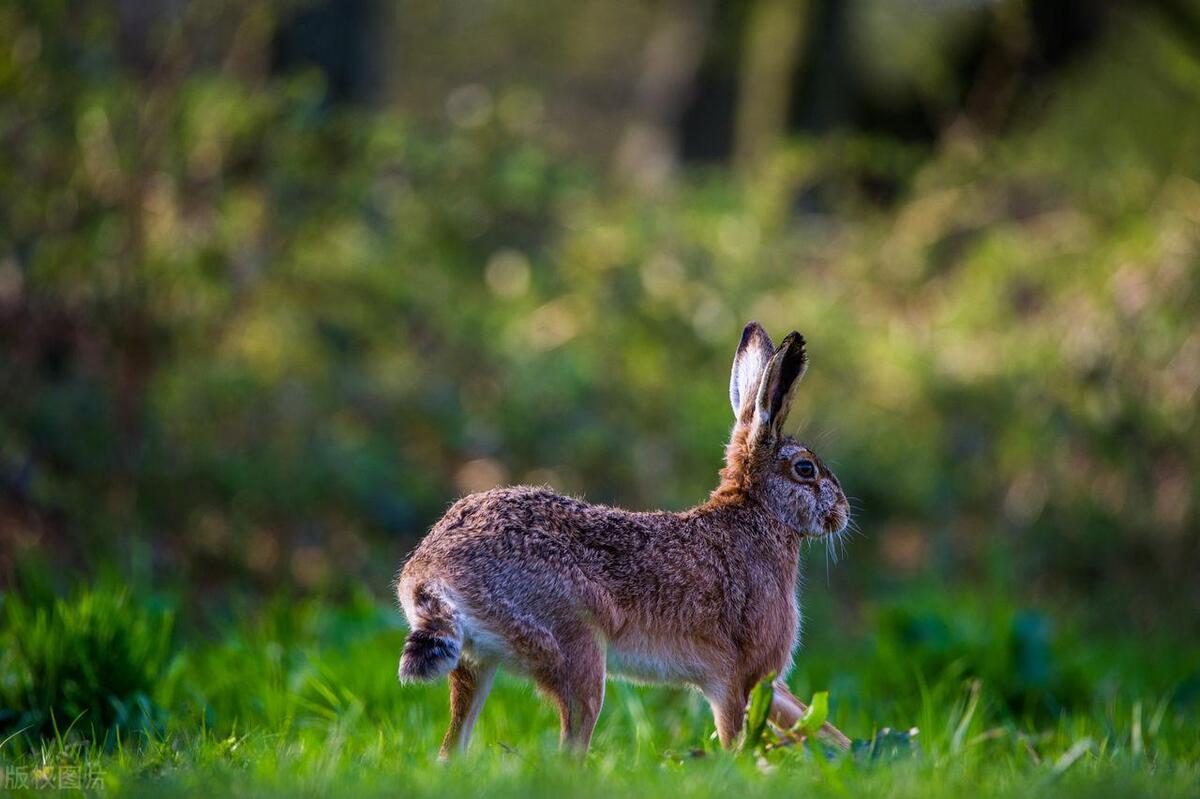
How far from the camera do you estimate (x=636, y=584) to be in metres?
4.75

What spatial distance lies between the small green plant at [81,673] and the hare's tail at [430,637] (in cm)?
128

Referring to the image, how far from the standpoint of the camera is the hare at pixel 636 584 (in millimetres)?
4367

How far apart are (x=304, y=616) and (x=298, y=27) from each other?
256 inches

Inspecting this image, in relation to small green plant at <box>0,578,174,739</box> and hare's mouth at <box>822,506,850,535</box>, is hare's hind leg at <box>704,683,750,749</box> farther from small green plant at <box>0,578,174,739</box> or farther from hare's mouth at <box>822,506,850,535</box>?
small green plant at <box>0,578,174,739</box>

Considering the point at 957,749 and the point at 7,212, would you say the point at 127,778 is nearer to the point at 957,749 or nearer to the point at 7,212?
the point at 957,749

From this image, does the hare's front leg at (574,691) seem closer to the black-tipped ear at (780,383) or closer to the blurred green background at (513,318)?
the black-tipped ear at (780,383)

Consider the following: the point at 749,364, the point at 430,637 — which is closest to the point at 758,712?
the point at 430,637

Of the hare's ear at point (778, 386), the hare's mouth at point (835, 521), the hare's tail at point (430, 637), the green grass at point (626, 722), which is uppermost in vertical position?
the hare's ear at point (778, 386)

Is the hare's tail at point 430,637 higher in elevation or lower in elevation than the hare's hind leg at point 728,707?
higher

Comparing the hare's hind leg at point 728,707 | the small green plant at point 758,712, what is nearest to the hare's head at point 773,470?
the hare's hind leg at point 728,707

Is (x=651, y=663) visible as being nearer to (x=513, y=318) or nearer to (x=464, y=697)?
(x=464, y=697)

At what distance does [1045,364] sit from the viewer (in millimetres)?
9930

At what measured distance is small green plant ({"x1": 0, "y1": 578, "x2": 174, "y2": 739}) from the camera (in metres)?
5.08

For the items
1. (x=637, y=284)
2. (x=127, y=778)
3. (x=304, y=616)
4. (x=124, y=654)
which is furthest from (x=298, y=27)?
(x=127, y=778)
